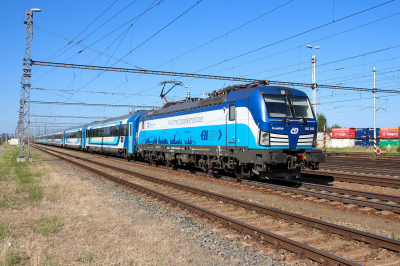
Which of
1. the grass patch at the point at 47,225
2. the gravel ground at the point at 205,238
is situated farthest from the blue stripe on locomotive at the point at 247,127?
the grass patch at the point at 47,225

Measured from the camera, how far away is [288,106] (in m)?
11.8

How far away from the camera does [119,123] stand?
27.1 m

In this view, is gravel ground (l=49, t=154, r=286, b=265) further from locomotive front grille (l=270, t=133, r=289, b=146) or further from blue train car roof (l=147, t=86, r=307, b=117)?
blue train car roof (l=147, t=86, r=307, b=117)

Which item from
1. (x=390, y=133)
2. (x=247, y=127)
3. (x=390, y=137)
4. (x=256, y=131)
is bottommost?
(x=256, y=131)

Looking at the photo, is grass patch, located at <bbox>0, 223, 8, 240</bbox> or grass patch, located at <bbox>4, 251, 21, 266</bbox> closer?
grass patch, located at <bbox>4, 251, 21, 266</bbox>

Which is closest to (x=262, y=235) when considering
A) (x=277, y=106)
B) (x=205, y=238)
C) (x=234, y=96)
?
(x=205, y=238)

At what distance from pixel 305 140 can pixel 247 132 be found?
228 centimetres

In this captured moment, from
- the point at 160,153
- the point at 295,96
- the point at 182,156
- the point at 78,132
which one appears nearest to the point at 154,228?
the point at 295,96

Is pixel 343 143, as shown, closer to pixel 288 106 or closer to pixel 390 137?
pixel 390 137

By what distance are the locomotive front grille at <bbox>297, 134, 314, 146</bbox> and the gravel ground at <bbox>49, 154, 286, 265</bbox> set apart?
565 cm

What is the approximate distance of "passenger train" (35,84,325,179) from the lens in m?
11.3

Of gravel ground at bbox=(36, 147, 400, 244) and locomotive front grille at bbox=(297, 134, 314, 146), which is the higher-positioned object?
locomotive front grille at bbox=(297, 134, 314, 146)

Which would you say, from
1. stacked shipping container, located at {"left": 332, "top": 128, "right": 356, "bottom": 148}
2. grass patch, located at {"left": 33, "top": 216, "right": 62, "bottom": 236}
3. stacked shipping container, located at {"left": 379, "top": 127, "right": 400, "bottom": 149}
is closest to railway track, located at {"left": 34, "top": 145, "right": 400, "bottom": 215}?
grass patch, located at {"left": 33, "top": 216, "right": 62, "bottom": 236}

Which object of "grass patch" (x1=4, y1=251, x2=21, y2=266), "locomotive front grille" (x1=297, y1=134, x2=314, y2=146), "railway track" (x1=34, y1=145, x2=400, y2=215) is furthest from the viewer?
"locomotive front grille" (x1=297, y1=134, x2=314, y2=146)
